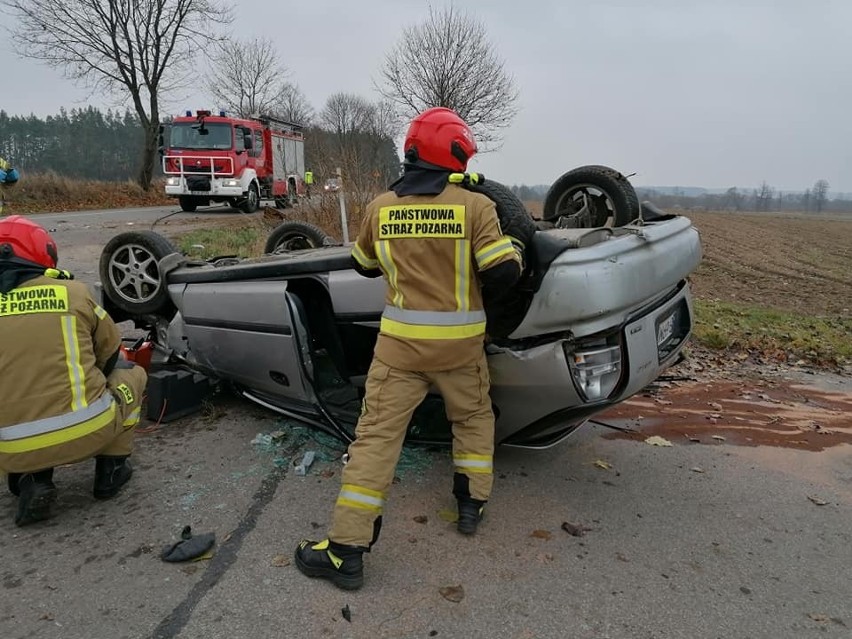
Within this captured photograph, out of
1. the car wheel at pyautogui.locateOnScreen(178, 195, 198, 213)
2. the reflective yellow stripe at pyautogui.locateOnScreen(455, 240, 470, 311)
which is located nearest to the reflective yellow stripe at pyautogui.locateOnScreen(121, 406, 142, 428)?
the reflective yellow stripe at pyautogui.locateOnScreen(455, 240, 470, 311)

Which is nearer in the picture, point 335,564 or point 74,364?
point 335,564

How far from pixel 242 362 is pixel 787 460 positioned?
10.4ft

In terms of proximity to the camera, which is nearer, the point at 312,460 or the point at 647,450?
the point at 312,460

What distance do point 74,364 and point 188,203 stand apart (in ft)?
56.4

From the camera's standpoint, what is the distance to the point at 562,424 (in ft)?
9.68

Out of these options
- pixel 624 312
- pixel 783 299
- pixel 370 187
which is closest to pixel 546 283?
pixel 624 312

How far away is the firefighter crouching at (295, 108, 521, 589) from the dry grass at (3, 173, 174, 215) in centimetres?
2112

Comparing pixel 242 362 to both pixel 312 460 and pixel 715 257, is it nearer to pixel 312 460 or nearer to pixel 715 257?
pixel 312 460

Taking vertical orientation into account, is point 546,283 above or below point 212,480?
above

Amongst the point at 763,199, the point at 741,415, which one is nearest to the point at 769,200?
the point at 763,199

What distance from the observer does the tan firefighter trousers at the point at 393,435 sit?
242 centimetres

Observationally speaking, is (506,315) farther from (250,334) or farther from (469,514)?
(250,334)

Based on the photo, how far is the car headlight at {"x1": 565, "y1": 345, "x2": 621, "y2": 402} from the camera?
2695 millimetres

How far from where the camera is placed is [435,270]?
2557 mm
